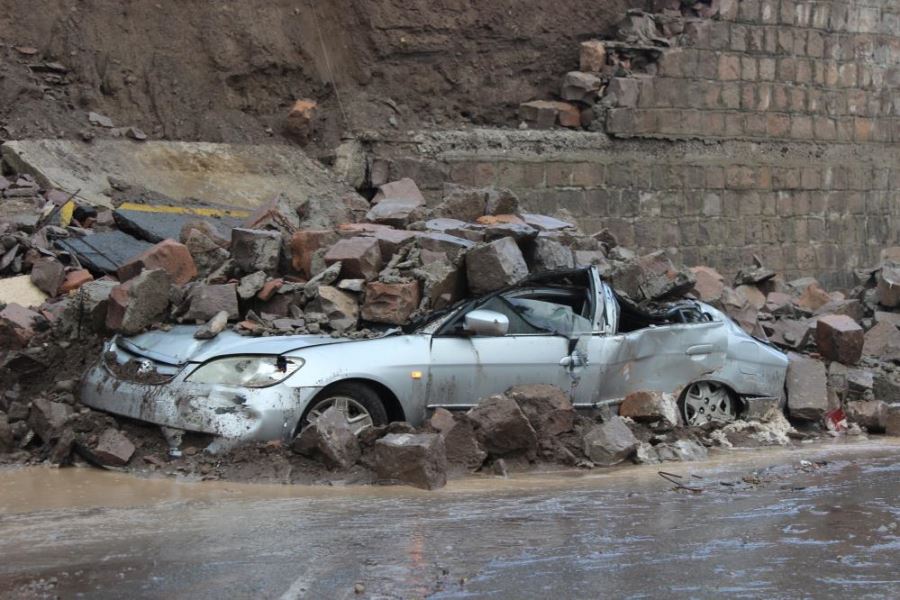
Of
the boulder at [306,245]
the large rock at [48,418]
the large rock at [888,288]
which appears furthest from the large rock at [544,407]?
the large rock at [888,288]

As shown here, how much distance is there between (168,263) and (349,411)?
2493mm

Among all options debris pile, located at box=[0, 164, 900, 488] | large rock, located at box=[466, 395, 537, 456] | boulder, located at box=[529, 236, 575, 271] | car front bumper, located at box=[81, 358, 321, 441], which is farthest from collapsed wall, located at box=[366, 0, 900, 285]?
car front bumper, located at box=[81, 358, 321, 441]

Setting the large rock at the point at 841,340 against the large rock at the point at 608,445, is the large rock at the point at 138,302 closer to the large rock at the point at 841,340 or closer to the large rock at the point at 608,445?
the large rock at the point at 608,445

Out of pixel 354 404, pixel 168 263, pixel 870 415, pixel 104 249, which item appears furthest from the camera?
pixel 104 249

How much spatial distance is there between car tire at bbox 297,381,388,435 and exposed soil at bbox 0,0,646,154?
24.3 ft

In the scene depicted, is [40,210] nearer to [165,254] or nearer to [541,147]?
[165,254]

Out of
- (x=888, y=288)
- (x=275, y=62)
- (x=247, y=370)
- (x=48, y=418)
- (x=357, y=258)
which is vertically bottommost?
(x=48, y=418)

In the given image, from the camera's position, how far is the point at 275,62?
1598cm

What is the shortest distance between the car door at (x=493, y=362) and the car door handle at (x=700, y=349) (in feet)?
4.38

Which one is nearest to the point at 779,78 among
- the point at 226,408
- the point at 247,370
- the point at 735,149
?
the point at 735,149

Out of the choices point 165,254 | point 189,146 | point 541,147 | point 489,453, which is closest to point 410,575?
point 489,453

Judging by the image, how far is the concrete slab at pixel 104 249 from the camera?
10734 millimetres

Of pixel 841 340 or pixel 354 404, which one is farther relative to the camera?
pixel 841 340

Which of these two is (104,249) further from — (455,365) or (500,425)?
(500,425)
